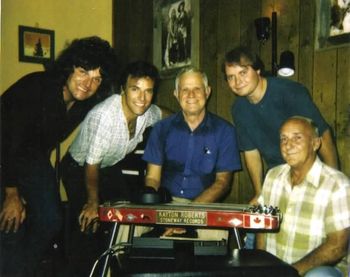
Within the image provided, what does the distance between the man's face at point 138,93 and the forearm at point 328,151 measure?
40.5 inches

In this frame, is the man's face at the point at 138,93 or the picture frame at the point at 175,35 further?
the picture frame at the point at 175,35

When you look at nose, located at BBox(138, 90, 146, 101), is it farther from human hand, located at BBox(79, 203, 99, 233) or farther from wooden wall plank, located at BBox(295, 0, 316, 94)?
wooden wall plank, located at BBox(295, 0, 316, 94)

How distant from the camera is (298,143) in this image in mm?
1731

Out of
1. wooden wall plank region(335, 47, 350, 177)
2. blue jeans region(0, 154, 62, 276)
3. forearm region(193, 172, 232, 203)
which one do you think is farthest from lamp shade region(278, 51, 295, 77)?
blue jeans region(0, 154, 62, 276)

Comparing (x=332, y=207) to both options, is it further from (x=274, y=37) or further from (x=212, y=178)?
(x=274, y=37)

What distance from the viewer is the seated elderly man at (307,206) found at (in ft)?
5.04

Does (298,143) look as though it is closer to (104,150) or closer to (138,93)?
(138,93)

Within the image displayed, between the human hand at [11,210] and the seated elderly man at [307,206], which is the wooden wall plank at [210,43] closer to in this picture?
the seated elderly man at [307,206]

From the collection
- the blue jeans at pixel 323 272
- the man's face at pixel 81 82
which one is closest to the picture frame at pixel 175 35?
the man's face at pixel 81 82

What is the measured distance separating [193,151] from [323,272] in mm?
1093

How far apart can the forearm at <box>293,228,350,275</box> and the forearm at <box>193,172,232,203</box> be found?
72 centimetres

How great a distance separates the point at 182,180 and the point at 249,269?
1190 millimetres

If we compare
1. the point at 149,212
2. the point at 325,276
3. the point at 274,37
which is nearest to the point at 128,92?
the point at 274,37

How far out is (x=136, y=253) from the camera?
1289mm
